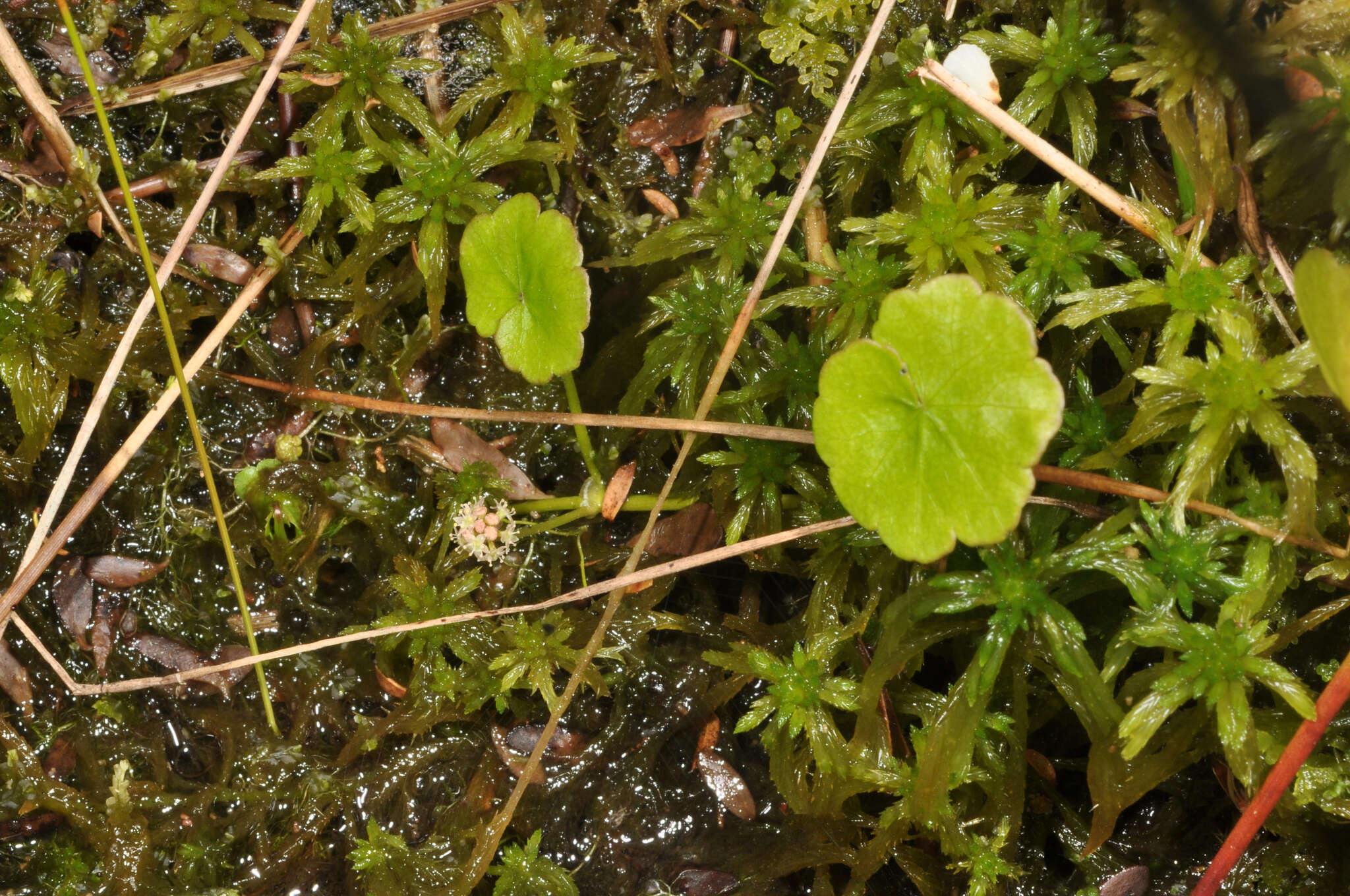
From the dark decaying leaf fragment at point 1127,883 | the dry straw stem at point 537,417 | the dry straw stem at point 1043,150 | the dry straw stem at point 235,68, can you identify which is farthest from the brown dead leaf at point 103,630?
the dark decaying leaf fragment at point 1127,883

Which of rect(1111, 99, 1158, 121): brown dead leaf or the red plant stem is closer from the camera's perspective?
the red plant stem

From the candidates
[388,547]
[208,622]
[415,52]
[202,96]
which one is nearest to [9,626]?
[208,622]

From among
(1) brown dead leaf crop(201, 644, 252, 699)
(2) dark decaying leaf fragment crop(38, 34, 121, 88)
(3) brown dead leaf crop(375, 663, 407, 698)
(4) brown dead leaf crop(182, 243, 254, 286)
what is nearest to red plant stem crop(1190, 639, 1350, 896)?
(3) brown dead leaf crop(375, 663, 407, 698)

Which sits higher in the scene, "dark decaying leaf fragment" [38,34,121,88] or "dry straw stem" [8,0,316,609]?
"dark decaying leaf fragment" [38,34,121,88]

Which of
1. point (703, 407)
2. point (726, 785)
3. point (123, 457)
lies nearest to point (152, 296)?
point (123, 457)

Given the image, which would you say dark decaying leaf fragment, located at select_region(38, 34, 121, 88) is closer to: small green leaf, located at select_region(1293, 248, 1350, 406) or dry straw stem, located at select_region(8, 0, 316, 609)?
dry straw stem, located at select_region(8, 0, 316, 609)

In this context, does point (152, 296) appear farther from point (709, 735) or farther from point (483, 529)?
point (709, 735)
